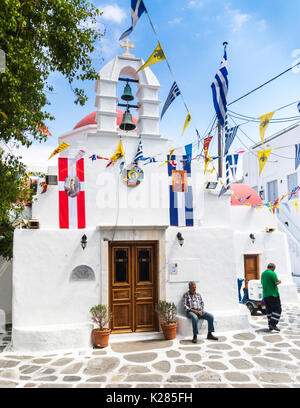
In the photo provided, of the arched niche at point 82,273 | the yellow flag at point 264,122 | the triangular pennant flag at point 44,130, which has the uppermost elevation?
the yellow flag at point 264,122

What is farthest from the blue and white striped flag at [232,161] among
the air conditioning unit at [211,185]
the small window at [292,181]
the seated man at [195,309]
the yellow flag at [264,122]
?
the small window at [292,181]

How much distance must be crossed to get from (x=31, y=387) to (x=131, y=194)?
4.38 metres

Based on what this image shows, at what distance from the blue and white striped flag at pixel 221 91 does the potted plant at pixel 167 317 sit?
13.9ft

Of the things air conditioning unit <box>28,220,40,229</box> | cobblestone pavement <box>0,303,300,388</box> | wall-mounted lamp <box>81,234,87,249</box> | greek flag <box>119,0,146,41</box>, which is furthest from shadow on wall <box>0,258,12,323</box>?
greek flag <box>119,0,146,41</box>

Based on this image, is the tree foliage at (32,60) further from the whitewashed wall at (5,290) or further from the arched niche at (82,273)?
the whitewashed wall at (5,290)

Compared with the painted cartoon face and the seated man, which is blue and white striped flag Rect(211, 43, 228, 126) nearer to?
the painted cartoon face

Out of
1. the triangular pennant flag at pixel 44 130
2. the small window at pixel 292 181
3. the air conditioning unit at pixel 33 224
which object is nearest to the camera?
the triangular pennant flag at pixel 44 130

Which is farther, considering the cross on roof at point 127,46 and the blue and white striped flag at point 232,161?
the blue and white striped flag at point 232,161

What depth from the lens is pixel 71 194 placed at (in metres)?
7.23

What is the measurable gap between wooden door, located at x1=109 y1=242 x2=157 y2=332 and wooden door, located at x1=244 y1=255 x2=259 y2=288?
16.9 ft

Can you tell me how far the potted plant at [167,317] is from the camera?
699 centimetres

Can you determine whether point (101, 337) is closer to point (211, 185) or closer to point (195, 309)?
point (195, 309)

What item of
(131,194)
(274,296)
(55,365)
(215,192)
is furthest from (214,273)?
(55,365)

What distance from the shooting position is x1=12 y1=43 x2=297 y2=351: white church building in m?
6.71
